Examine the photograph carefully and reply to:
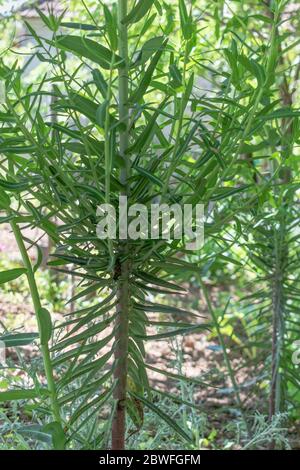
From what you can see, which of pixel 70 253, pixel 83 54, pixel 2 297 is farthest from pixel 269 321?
pixel 2 297

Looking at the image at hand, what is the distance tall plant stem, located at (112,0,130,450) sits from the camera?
59 cm

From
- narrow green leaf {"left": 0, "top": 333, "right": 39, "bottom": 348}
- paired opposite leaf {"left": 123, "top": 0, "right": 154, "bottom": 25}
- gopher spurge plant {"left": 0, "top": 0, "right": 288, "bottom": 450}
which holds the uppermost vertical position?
paired opposite leaf {"left": 123, "top": 0, "right": 154, "bottom": 25}

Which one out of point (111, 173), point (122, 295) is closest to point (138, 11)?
point (111, 173)

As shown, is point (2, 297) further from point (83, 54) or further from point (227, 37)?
point (83, 54)

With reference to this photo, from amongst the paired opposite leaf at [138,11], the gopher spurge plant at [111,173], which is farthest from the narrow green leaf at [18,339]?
the paired opposite leaf at [138,11]

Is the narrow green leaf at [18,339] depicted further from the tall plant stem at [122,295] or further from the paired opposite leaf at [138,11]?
the paired opposite leaf at [138,11]

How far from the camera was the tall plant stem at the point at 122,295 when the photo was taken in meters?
0.59

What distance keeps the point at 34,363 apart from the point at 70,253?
0.16m

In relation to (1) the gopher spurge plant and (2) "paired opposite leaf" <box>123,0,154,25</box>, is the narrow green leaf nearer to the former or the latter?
(1) the gopher spurge plant

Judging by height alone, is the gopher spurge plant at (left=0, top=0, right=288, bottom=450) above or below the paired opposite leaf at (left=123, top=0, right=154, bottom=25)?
below

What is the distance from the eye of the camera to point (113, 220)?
62 centimetres

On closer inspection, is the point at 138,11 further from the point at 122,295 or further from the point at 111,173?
the point at 122,295

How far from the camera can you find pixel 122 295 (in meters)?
0.66

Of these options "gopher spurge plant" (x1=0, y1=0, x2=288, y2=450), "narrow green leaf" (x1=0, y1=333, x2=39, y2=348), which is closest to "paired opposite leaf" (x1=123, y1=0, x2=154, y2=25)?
"gopher spurge plant" (x1=0, y1=0, x2=288, y2=450)
